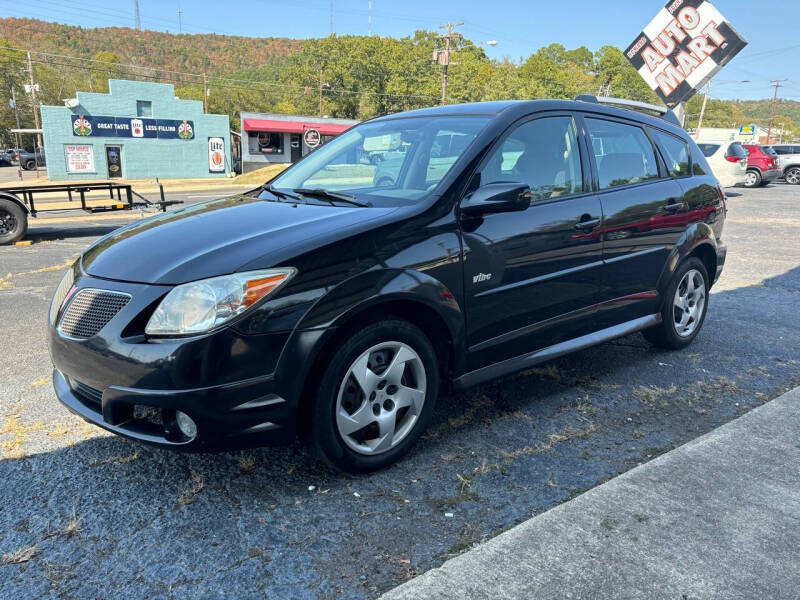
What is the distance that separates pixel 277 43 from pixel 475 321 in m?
179

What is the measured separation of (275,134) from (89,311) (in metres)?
45.8

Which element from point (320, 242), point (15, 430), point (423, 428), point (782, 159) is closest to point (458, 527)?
point (423, 428)

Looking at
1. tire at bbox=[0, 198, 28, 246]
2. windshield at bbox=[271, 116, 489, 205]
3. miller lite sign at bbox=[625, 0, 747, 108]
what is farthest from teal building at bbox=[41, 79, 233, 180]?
windshield at bbox=[271, 116, 489, 205]

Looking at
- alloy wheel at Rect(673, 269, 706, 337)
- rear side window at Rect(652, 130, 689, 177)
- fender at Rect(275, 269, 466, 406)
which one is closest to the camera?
fender at Rect(275, 269, 466, 406)

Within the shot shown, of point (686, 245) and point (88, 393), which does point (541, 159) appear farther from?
point (88, 393)

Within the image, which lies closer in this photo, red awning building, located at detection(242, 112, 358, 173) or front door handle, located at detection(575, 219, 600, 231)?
front door handle, located at detection(575, 219, 600, 231)

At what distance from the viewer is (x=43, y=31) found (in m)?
154

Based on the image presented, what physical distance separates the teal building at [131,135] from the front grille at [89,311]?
126 ft

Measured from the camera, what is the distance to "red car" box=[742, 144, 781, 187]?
74.9 feet

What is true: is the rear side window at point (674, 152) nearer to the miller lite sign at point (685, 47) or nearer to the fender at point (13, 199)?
the fender at point (13, 199)

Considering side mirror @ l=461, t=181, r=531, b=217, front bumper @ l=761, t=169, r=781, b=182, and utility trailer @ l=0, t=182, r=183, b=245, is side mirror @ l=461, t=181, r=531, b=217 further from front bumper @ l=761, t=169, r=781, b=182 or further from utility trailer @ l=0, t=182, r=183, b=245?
front bumper @ l=761, t=169, r=781, b=182

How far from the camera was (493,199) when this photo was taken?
3.04 metres

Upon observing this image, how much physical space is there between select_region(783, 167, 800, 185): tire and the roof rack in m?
25.3

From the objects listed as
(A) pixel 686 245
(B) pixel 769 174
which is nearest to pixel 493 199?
(A) pixel 686 245
